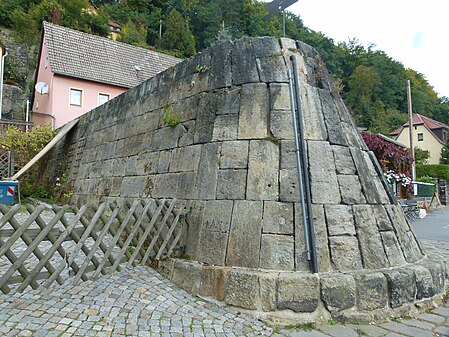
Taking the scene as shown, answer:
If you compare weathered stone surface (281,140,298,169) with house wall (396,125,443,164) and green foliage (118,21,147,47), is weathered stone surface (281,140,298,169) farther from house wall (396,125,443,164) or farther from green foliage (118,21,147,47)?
house wall (396,125,443,164)

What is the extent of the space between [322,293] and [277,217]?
A: 86 cm

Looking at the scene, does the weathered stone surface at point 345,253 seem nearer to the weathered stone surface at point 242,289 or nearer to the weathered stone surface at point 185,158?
the weathered stone surface at point 242,289

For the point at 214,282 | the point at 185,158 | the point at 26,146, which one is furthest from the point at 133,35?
the point at 214,282

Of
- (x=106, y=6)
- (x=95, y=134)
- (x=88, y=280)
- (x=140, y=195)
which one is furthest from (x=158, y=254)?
(x=106, y=6)

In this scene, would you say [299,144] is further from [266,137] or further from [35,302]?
[35,302]

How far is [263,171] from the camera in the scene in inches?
146

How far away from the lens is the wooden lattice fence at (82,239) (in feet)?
10.0

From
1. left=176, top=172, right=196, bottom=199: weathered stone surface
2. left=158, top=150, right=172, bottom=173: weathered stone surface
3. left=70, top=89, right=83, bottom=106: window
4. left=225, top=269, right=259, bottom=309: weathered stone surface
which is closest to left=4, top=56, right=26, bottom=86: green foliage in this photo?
left=70, top=89, right=83, bottom=106: window

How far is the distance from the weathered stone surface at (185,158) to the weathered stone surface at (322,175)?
1.55m

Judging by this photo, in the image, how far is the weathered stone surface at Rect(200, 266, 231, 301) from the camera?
3.33m

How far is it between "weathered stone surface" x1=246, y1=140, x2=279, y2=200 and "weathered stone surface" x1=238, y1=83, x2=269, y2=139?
15cm

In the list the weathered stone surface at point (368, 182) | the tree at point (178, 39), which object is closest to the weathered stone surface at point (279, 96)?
the weathered stone surface at point (368, 182)

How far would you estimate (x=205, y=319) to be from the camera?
9.71 feet

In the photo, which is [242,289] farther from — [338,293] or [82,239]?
[82,239]
